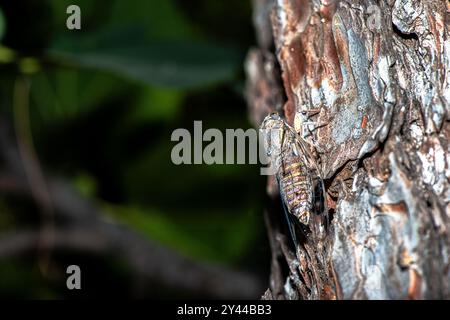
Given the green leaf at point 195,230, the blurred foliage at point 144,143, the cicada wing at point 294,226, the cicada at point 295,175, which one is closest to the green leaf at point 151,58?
the blurred foliage at point 144,143

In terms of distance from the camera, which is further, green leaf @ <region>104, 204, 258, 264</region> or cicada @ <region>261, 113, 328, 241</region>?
green leaf @ <region>104, 204, 258, 264</region>

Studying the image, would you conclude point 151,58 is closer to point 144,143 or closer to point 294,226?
point 144,143

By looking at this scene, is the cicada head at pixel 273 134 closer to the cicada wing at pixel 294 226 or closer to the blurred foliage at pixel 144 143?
the cicada wing at pixel 294 226

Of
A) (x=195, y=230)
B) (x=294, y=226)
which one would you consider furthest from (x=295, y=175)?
(x=195, y=230)

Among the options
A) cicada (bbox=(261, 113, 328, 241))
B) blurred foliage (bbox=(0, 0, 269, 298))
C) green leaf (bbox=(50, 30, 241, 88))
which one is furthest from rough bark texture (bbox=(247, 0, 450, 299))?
blurred foliage (bbox=(0, 0, 269, 298))

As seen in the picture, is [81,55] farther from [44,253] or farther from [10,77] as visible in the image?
[44,253]

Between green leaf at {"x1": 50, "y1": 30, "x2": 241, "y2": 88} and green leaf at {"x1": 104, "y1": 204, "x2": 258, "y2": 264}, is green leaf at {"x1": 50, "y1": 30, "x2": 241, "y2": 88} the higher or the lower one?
the higher one

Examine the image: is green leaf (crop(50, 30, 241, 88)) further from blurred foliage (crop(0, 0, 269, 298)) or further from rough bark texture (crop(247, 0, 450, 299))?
rough bark texture (crop(247, 0, 450, 299))
